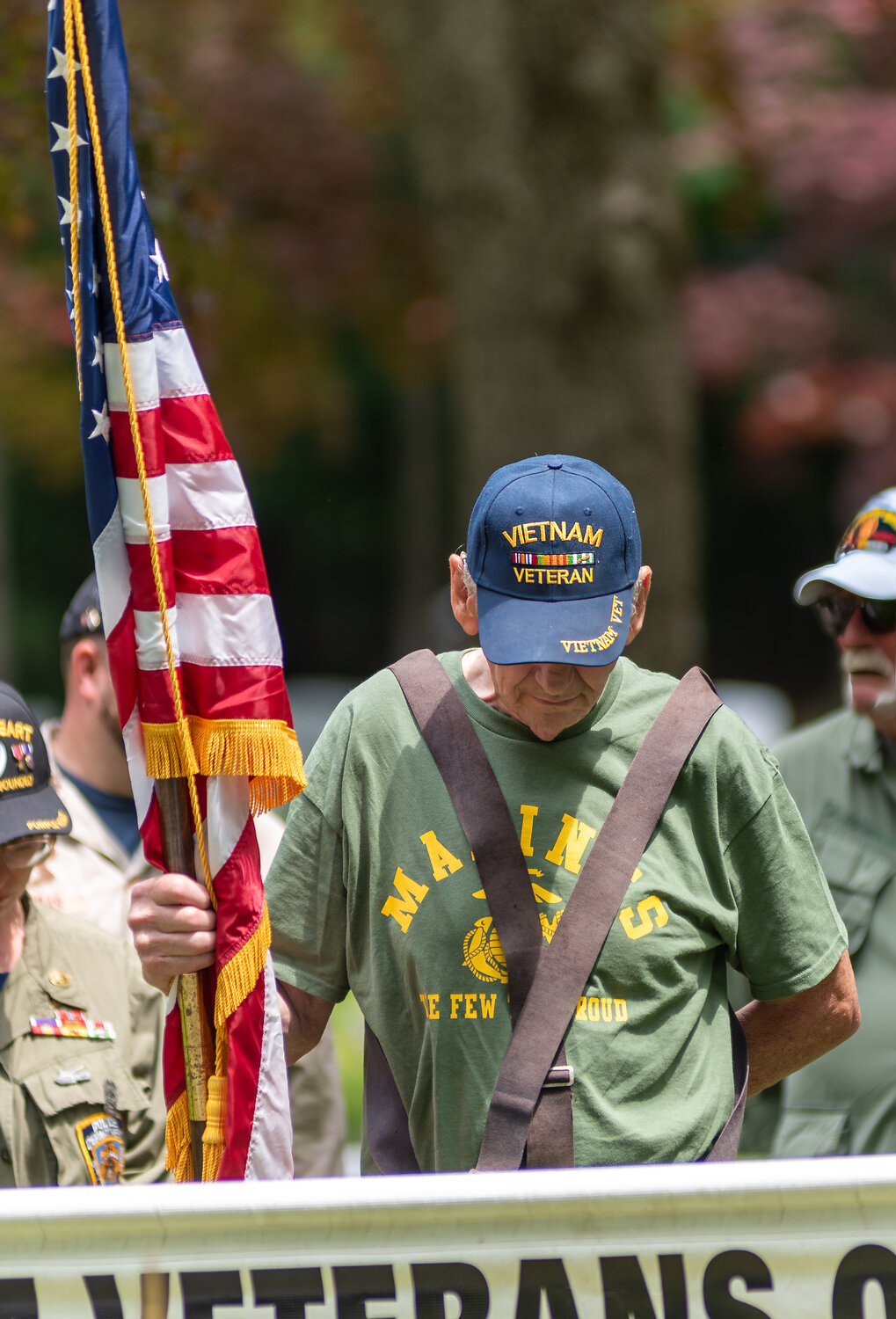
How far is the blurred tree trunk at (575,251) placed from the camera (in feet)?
23.9

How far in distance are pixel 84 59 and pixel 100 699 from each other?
1.89 metres

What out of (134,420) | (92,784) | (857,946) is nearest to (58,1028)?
(92,784)

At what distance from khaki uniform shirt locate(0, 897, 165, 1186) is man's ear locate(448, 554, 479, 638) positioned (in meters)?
1.16

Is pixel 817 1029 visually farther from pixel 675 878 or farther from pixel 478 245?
pixel 478 245

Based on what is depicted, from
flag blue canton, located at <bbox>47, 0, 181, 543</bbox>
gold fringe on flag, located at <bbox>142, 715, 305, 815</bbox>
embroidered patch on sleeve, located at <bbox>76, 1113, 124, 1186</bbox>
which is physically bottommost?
embroidered patch on sleeve, located at <bbox>76, 1113, 124, 1186</bbox>

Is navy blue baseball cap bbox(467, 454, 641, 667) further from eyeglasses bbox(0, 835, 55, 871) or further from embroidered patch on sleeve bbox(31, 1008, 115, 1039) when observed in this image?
embroidered patch on sleeve bbox(31, 1008, 115, 1039)

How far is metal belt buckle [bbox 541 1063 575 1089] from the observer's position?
8.30ft

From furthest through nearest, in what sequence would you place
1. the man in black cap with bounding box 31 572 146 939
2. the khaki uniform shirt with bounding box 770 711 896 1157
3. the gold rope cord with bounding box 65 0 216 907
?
the man in black cap with bounding box 31 572 146 939, the khaki uniform shirt with bounding box 770 711 896 1157, the gold rope cord with bounding box 65 0 216 907

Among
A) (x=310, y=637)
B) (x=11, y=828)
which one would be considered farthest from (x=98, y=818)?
(x=310, y=637)

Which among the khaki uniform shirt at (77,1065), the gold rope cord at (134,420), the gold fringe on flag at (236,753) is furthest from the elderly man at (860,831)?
the gold rope cord at (134,420)

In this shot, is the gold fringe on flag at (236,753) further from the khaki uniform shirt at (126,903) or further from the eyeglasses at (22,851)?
the khaki uniform shirt at (126,903)

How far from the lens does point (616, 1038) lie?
259 cm

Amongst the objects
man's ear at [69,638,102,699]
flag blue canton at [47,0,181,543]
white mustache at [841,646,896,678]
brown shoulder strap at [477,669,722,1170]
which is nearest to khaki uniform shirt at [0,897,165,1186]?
man's ear at [69,638,102,699]

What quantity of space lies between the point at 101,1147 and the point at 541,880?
1.13 metres
